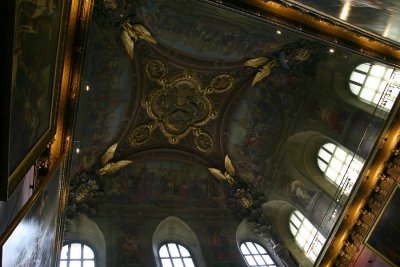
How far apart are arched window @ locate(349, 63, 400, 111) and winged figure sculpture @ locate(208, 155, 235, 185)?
5387 mm

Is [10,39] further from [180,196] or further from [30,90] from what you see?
[180,196]

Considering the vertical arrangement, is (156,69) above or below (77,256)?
above

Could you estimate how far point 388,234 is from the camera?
1019cm

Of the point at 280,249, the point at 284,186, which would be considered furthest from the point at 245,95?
the point at 280,249

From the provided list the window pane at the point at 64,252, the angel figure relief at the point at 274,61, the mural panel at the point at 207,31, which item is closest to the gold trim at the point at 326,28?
the mural panel at the point at 207,31

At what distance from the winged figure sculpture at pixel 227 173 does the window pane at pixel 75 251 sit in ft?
19.4

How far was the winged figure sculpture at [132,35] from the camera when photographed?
11836mm

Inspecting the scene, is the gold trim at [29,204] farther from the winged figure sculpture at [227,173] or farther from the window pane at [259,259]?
the window pane at [259,259]

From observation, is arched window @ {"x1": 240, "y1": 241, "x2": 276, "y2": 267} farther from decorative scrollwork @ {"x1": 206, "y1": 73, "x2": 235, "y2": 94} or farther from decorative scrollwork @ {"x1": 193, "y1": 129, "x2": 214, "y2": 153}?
decorative scrollwork @ {"x1": 206, "y1": 73, "x2": 235, "y2": 94}

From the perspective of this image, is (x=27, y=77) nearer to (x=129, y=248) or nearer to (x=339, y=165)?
(x=129, y=248)

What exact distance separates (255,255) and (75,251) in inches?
246

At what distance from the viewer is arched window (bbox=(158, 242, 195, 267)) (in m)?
12.8

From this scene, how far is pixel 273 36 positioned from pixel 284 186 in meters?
5.64

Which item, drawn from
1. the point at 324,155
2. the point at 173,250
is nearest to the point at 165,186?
the point at 173,250
